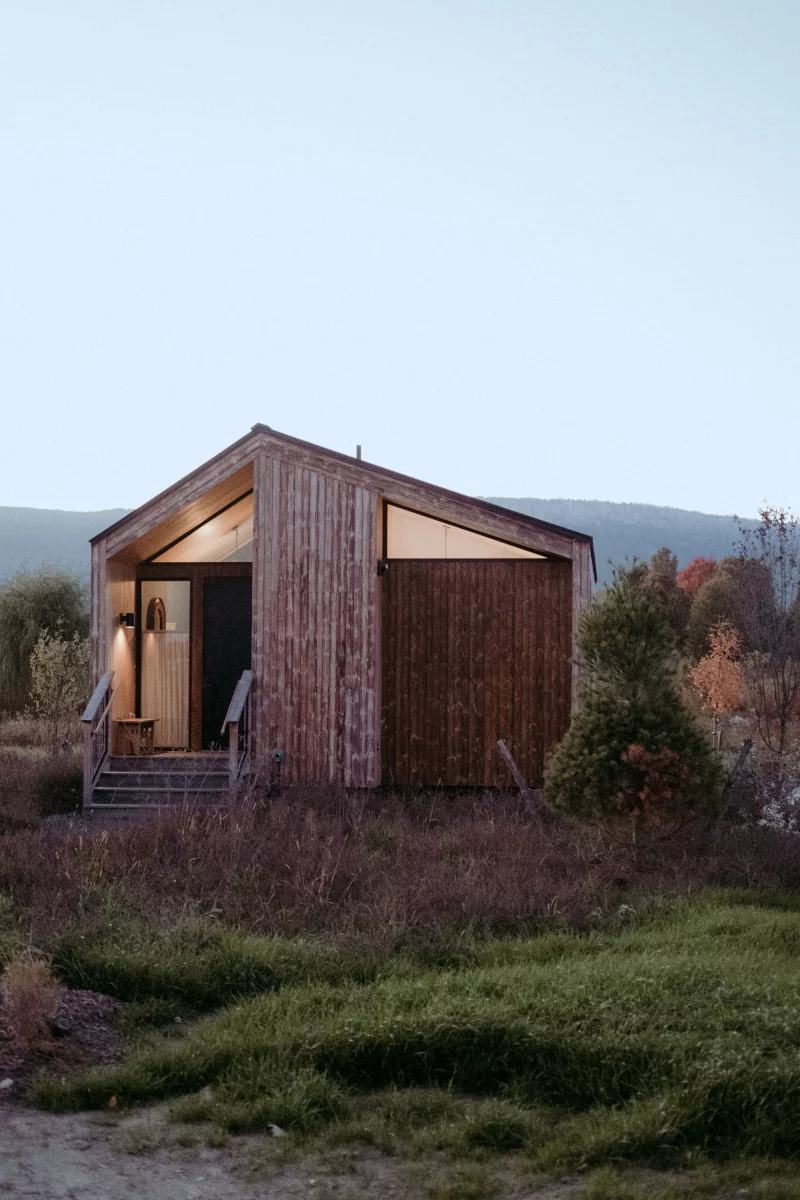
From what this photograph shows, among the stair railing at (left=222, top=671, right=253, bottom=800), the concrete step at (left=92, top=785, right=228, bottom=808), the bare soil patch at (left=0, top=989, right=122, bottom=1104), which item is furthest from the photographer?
the concrete step at (left=92, top=785, right=228, bottom=808)

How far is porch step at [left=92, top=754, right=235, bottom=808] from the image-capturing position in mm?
14430

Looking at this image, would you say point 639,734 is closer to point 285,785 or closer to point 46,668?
point 285,785

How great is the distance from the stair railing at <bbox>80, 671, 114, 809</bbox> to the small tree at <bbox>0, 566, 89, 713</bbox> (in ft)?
40.6

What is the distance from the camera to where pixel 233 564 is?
1681 cm

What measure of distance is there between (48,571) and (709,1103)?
25.4m

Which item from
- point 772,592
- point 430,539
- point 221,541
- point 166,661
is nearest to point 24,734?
point 166,661

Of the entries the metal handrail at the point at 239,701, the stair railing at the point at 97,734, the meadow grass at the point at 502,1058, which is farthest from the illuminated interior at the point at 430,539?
the meadow grass at the point at 502,1058

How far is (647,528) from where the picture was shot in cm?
16788

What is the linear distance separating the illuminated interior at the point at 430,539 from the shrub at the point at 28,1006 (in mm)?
9752

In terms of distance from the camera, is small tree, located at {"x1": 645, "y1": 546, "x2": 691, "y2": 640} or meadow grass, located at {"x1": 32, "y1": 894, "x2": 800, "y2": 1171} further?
small tree, located at {"x1": 645, "y1": 546, "x2": 691, "y2": 640}

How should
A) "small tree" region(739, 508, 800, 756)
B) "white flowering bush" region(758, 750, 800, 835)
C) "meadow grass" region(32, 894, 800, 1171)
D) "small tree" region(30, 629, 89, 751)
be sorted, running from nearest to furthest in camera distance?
"meadow grass" region(32, 894, 800, 1171) → "white flowering bush" region(758, 750, 800, 835) → "small tree" region(739, 508, 800, 756) → "small tree" region(30, 629, 89, 751)

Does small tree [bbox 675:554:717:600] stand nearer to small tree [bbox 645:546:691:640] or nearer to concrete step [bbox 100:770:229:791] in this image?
small tree [bbox 645:546:691:640]

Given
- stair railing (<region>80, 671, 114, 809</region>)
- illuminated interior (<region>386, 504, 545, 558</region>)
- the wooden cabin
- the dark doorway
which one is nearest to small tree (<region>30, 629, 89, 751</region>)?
the dark doorway

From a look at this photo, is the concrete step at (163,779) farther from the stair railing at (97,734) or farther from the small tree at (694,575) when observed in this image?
the small tree at (694,575)
